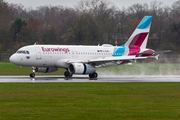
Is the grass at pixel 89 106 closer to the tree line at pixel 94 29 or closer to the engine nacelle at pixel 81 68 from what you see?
the engine nacelle at pixel 81 68

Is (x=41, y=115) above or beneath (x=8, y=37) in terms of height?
beneath

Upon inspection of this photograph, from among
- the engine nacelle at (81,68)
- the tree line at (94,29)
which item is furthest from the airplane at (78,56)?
the tree line at (94,29)

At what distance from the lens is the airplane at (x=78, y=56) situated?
1351 inches

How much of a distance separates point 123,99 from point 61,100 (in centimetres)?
320

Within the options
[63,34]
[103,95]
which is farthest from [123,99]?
[63,34]

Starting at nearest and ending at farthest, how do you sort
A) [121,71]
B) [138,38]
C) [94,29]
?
[138,38] → [121,71] → [94,29]

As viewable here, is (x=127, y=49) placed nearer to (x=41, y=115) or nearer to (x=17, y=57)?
(x=17, y=57)

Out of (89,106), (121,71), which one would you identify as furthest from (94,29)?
(89,106)

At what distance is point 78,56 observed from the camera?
1469 inches

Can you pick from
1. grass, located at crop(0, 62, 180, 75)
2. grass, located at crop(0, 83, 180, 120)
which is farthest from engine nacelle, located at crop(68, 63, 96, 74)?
grass, located at crop(0, 83, 180, 120)

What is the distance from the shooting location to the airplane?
3431cm

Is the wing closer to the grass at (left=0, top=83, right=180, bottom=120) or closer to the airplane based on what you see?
the airplane

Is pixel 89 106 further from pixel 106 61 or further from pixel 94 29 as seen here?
pixel 94 29

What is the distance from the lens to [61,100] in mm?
17078
